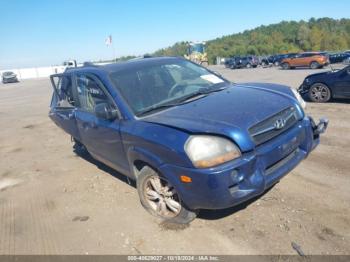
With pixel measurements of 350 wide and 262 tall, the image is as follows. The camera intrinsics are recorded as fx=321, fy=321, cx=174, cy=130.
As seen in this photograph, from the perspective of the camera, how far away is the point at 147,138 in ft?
10.7

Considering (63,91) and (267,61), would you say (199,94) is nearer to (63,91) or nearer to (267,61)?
(63,91)

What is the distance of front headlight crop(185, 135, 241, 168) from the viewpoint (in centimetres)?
286

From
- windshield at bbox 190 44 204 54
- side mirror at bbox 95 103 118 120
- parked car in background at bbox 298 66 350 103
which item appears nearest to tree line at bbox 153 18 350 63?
windshield at bbox 190 44 204 54

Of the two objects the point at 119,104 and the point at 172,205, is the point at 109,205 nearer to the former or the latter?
the point at 172,205

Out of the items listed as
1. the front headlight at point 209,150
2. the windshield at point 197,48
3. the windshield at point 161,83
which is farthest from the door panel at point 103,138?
the windshield at point 197,48

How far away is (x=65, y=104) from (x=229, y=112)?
10.9ft

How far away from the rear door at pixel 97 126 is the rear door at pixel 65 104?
0.99 ft

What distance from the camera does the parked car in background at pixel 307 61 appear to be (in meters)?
26.7

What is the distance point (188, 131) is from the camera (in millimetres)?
2943

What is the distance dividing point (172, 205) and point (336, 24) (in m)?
127

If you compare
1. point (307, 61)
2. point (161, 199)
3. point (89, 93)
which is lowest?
point (307, 61)

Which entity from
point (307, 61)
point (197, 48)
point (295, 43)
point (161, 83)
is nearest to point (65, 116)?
point (161, 83)

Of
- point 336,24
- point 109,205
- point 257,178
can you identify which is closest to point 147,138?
point 257,178

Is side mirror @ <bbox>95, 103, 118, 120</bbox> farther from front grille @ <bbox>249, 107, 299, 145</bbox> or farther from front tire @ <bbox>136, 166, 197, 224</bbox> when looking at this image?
front grille @ <bbox>249, 107, 299, 145</bbox>
